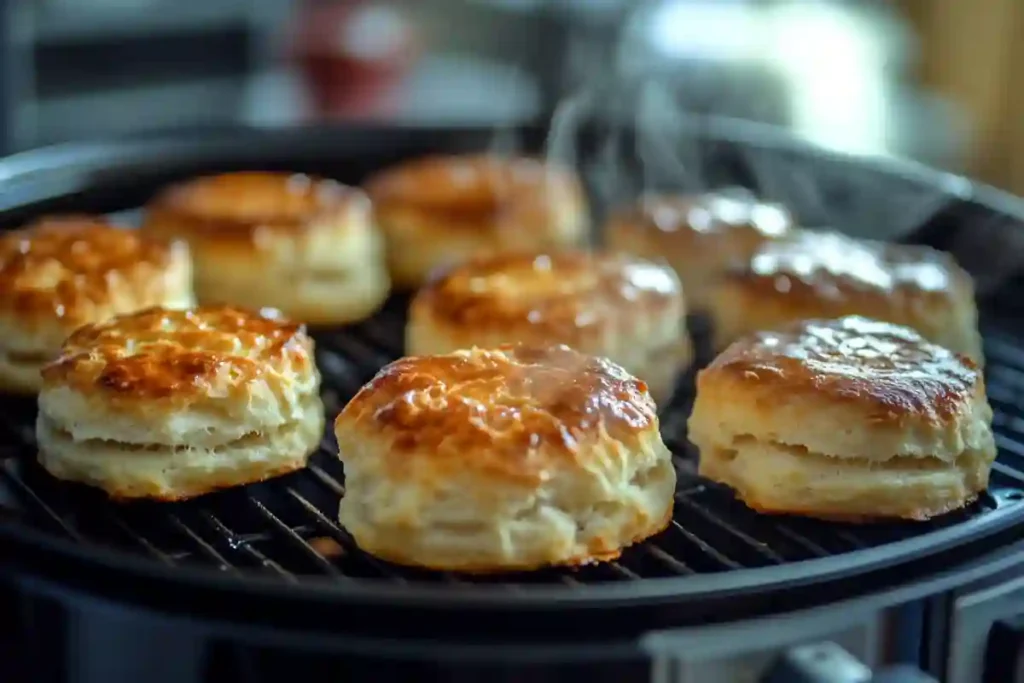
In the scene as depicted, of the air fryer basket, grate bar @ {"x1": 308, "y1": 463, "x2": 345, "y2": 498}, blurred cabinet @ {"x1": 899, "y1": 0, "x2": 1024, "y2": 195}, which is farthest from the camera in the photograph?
blurred cabinet @ {"x1": 899, "y1": 0, "x2": 1024, "y2": 195}

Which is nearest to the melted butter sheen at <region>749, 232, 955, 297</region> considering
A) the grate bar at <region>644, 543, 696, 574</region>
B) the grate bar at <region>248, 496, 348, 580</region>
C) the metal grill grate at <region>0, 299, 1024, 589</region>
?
the metal grill grate at <region>0, 299, 1024, 589</region>

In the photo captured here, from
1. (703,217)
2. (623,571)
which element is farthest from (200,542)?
(703,217)

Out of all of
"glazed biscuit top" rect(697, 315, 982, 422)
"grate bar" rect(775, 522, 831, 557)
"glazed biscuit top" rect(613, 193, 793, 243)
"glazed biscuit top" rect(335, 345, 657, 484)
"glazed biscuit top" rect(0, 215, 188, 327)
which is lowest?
"grate bar" rect(775, 522, 831, 557)

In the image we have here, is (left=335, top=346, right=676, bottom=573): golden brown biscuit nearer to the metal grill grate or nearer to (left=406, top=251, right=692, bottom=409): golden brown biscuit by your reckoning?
the metal grill grate

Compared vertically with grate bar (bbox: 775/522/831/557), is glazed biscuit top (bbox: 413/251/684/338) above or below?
above

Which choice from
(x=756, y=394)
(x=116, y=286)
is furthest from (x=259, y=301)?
(x=756, y=394)

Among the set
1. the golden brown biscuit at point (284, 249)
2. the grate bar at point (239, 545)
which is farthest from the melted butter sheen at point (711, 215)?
the grate bar at point (239, 545)

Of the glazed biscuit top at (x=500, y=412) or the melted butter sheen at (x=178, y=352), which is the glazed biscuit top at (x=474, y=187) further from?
the glazed biscuit top at (x=500, y=412)

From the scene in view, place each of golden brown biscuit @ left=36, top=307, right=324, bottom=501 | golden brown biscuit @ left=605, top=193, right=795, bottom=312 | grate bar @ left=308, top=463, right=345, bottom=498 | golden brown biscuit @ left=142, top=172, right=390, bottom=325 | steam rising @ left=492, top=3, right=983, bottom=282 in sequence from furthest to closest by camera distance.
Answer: steam rising @ left=492, top=3, right=983, bottom=282
golden brown biscuit @ left=605, top=193, right=795, bottom=312
golden brown biscuit @ left=142, top=172, right=390, bottom=325
grate bar @ left=308, top=463, right=345, bottom=498
golden brown biscuit @ left=36, top=307, right=324, bottom=501

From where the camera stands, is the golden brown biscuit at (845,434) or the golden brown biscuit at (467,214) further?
the golden brown biscuit at (467,214)
